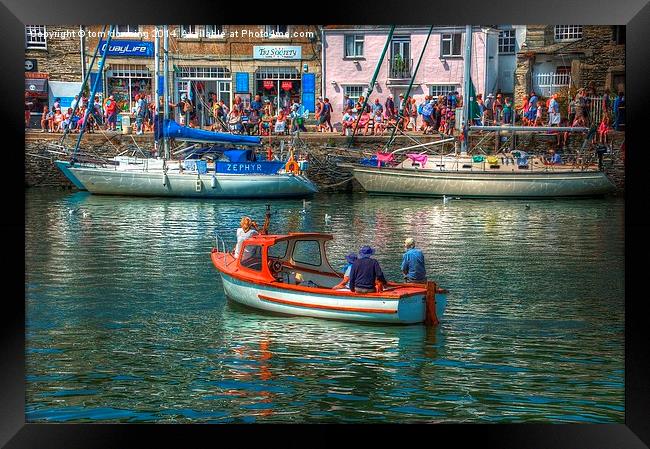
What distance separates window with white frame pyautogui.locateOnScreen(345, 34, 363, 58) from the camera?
3738cm

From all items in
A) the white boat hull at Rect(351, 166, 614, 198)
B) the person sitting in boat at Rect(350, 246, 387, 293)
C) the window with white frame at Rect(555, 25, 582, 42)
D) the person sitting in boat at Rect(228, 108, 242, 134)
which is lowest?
the person sitting in boat at Rect(350, 246, 387, 293)

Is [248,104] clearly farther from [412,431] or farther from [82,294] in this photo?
[412,431]

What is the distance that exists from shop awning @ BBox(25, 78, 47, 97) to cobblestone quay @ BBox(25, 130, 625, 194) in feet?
9.23

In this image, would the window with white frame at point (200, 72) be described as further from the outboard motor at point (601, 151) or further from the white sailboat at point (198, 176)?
the outboard motor at point (601, 151)

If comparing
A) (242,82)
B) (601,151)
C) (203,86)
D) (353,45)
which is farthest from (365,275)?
(601,151)

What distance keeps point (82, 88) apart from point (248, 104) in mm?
5489

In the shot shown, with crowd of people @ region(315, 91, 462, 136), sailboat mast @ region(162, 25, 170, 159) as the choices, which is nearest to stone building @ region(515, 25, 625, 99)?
crowd of people @ region(315, 91, 462, 136)

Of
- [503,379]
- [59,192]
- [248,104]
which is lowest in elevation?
[503,379]

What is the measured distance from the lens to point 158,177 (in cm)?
4234

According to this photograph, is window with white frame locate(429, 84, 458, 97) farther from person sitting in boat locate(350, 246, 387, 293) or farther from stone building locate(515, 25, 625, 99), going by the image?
person sitting in boat locate(350, 246, 387, 293)

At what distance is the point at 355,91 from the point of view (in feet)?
125
